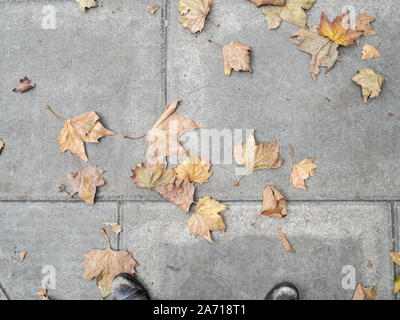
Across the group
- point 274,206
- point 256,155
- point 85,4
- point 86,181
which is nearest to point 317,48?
point 256,155

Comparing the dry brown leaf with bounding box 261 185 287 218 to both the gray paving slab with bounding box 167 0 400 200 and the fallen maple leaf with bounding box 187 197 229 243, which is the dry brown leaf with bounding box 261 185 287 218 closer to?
the gray paving slab with bounding box 167 0 400 200

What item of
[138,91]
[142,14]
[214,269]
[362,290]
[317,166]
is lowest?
[362,290]

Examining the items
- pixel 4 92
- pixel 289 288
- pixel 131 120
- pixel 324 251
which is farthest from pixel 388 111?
pixel 4 92

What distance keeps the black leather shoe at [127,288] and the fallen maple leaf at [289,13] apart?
6.62 ft

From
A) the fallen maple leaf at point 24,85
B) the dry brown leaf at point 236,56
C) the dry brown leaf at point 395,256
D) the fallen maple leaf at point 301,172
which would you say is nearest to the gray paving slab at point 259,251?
the dry brown leaf at point 395,256

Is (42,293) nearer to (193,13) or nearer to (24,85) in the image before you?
(24,85)

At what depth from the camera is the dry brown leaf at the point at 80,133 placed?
241 centimetres

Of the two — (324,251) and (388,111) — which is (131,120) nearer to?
(324,251)

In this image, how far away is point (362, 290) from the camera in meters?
2.38

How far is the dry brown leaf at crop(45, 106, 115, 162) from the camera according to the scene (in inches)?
94.7

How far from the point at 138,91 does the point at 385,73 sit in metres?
1.74

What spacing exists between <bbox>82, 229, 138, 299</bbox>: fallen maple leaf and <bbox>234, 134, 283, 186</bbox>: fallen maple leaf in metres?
0.96

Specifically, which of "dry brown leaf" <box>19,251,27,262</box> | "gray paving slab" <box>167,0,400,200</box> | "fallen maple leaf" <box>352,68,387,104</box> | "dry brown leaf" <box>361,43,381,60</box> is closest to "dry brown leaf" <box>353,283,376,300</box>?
"gray paving slab" <box>167,0,400,200</box>

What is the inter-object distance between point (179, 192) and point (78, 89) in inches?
40.7
